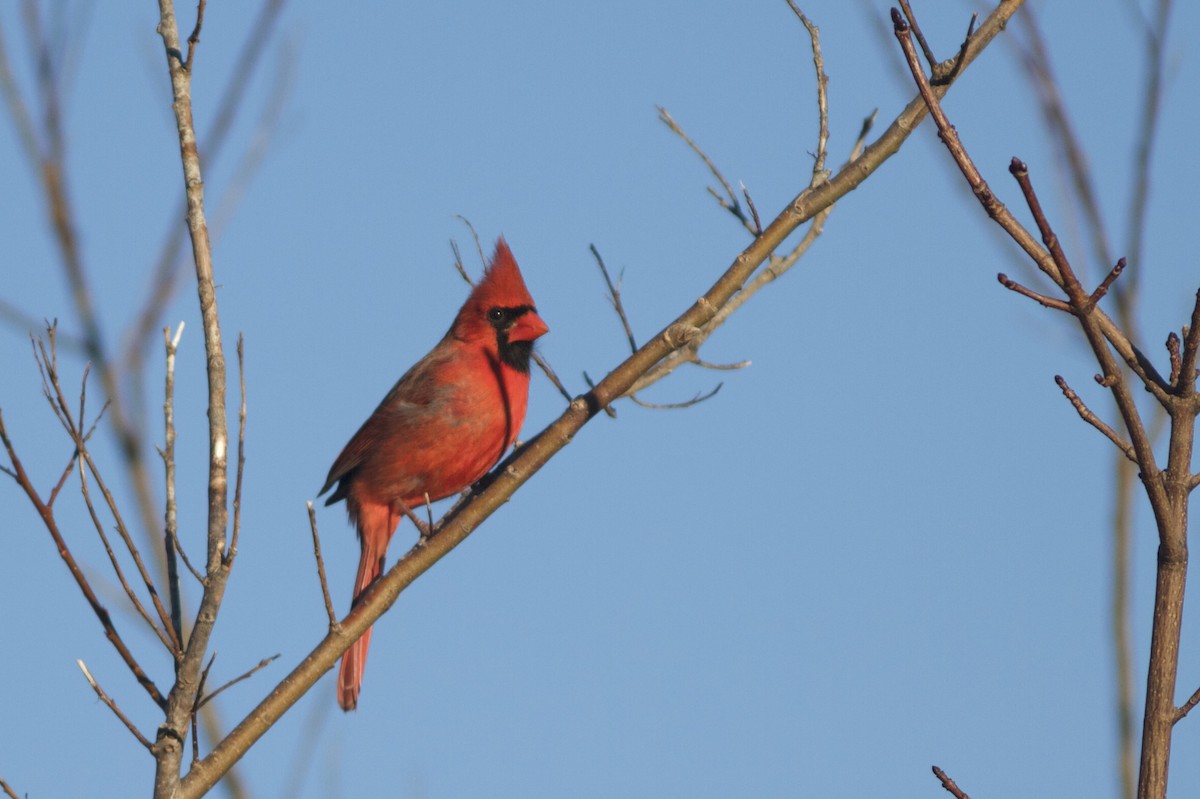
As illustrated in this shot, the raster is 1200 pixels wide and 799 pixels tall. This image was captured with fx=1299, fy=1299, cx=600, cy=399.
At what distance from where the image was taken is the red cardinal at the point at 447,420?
4223 mm

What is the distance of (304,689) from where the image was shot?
7.59 ft

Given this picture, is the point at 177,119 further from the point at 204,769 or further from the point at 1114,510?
the point at 1114,510

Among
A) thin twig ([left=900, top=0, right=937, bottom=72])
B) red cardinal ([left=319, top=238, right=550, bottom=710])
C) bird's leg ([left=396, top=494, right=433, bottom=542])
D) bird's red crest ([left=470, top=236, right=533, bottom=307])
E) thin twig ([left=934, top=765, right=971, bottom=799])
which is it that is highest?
bird's red crest ([left=470, top=236, right=533, bottom=307])

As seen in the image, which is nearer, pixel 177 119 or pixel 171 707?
pixel 171 707

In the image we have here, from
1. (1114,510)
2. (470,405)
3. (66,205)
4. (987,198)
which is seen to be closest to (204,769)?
(66,205)

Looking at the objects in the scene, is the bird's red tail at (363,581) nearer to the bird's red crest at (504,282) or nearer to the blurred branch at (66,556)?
the bird's red crest at (504,282)

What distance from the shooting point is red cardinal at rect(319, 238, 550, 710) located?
13.9 feet

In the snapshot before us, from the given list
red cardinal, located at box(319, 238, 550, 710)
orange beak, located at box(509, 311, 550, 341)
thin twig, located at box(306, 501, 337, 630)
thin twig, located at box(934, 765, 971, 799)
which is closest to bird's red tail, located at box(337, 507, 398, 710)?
red cardinal, located at box(319, 238, 550, 710)

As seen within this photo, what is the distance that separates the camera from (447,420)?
420 cm

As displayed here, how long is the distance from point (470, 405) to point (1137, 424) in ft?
9.59

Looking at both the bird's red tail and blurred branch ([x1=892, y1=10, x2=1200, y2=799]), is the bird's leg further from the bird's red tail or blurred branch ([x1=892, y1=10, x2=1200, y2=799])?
blurred branch ([x1=892, y1=10, x2=1200, y2=799])

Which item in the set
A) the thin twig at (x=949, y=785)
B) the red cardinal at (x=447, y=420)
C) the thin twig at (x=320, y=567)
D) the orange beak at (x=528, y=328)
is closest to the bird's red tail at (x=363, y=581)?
the red cardinal at (x=447, y=420)

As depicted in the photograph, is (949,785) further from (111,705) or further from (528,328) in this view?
(528,328)

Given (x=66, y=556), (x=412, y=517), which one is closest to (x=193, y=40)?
(x=66, y=556)
